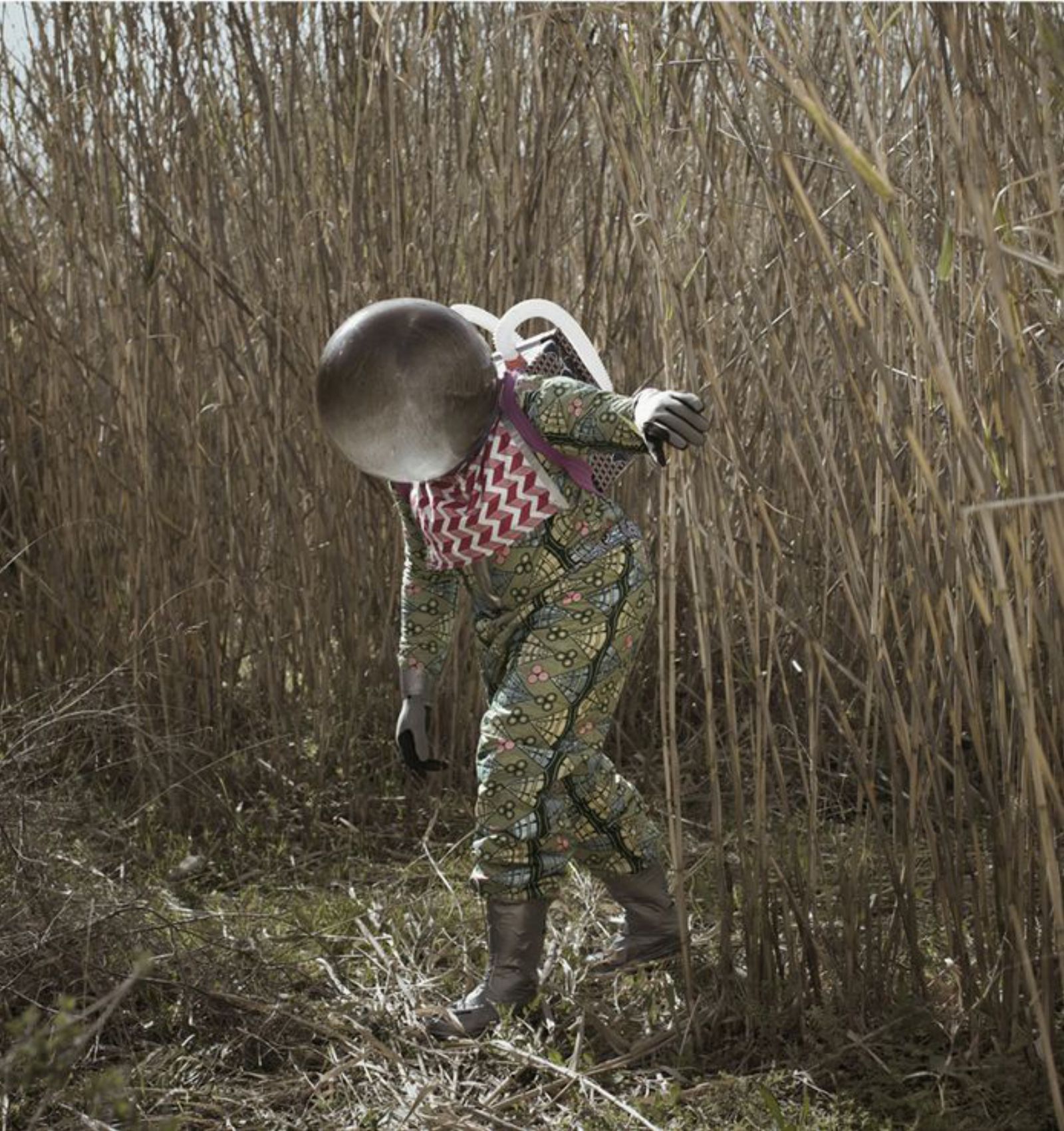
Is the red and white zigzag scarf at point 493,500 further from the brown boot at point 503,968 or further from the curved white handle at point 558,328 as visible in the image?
→ the brown boot at point 503,968

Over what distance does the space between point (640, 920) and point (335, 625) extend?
124 cm

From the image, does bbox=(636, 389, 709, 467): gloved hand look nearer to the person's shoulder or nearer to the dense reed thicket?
the person's shoulder

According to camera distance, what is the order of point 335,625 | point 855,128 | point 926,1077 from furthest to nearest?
point 335,625 → point 926,1077 → point 855,128

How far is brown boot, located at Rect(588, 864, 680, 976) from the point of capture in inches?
105

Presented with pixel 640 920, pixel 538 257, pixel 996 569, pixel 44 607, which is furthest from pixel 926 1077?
pixel 44 607

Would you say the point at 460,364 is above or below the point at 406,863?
above

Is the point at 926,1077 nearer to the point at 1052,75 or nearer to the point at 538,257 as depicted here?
the point at 1052,75

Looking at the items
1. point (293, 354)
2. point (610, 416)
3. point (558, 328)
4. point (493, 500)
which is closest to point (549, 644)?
point (493, 500)

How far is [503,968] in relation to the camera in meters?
2.48

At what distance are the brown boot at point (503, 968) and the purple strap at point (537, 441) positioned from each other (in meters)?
0.59

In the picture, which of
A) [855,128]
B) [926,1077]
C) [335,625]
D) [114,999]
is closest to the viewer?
[114,999]

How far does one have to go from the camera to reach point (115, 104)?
3580 millimetres

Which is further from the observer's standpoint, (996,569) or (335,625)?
(335,625)

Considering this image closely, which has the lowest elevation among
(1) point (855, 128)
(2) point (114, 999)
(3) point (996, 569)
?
(2) point (114, 999)
